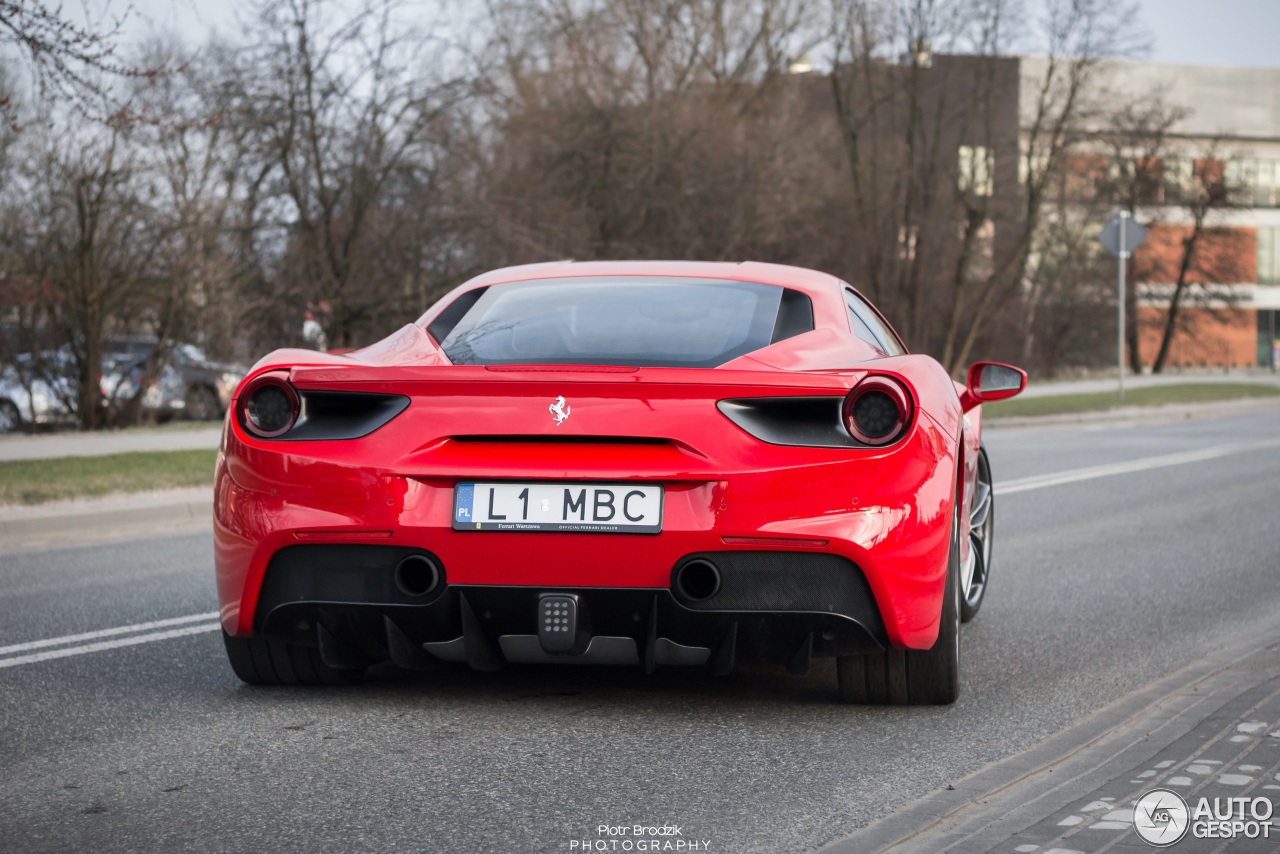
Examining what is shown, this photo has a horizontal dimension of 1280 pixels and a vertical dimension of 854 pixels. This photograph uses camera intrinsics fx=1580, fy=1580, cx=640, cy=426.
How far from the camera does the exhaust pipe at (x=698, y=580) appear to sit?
13.9 ft

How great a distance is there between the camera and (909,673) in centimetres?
482

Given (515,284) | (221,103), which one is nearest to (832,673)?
(515,284)

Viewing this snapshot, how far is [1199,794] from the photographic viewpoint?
3789 mm

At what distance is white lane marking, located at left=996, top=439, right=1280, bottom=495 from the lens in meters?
13.3

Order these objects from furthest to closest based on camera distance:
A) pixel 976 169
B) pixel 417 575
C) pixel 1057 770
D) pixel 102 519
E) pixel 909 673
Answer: pixel 976 169
pixel 102 519
pixel 909 673
pixel 417 575
pixel 1057 770

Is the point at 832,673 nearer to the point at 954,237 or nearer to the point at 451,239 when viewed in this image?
the point at 451,239

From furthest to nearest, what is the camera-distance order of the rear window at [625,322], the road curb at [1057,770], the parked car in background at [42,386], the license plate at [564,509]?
the parked car in background at [42,386] → the rear window at [625,322] → the license plate at [564,509] → the road curb at [1057,770]

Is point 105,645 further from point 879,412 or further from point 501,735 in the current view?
point 879,412

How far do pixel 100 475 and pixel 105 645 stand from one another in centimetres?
689

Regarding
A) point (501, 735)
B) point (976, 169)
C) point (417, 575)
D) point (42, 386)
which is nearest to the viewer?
point (417, 575)

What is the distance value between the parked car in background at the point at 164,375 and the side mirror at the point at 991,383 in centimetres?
1517

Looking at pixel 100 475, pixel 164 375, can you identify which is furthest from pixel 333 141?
pixel 100 475

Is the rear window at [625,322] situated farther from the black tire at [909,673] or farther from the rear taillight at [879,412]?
the black tire at [909,673]

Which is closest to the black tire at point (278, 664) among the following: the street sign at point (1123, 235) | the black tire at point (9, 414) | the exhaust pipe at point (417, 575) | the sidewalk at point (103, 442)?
the exhaust pipe at point (417, 575)
